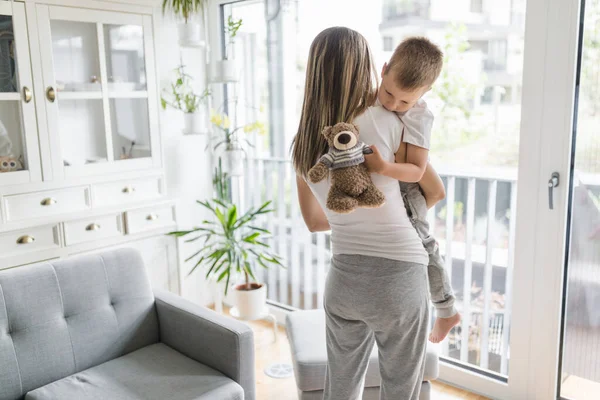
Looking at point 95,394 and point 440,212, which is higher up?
A: point 440,212

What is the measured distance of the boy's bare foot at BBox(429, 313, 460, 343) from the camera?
1.44 meters

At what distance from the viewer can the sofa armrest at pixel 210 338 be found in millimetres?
1943

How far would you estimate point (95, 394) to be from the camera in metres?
1.81

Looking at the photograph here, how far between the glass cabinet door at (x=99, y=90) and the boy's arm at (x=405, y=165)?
198 centimetres

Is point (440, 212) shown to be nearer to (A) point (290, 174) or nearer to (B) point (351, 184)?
(A) point (290, 174)

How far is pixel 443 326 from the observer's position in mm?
1447

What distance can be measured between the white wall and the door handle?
80.9 inches

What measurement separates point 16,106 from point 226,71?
3.59 feet

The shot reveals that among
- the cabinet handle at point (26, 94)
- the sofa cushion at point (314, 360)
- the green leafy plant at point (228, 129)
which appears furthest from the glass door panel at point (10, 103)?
the sofa cushion at point (314, 360)

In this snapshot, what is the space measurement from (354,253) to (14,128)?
1956 mm

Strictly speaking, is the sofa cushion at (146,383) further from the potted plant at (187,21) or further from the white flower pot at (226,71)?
the potted plant at (187,21)

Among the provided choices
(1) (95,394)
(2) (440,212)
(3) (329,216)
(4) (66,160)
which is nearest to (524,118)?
(2) (440,212)

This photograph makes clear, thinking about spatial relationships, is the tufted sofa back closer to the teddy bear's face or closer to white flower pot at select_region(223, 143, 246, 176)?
white flower pot at select_region(223, 143, 246, 176)

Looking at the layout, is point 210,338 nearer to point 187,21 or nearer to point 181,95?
point 181,95
